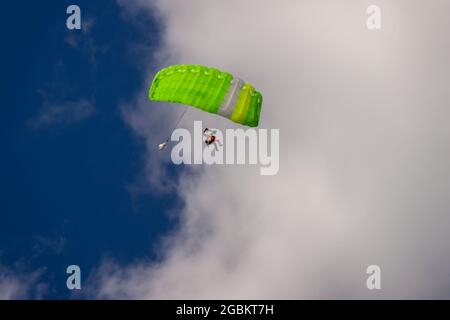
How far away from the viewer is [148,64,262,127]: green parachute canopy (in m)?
45.4

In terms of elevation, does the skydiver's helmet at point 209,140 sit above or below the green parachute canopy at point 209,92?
below

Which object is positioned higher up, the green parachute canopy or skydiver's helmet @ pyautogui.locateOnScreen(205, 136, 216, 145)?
the green parachute canopy

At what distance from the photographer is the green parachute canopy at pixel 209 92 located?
4544 cm

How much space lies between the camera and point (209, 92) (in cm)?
4553

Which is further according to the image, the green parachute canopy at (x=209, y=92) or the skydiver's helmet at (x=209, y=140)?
the skydiver's helmet at (x=209, y=140)

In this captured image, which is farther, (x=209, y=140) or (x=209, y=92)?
(x=209, y=140)

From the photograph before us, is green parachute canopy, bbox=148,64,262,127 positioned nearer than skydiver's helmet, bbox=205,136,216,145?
Yes

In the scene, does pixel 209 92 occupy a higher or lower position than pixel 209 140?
higher

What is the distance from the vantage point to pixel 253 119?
46.8m
